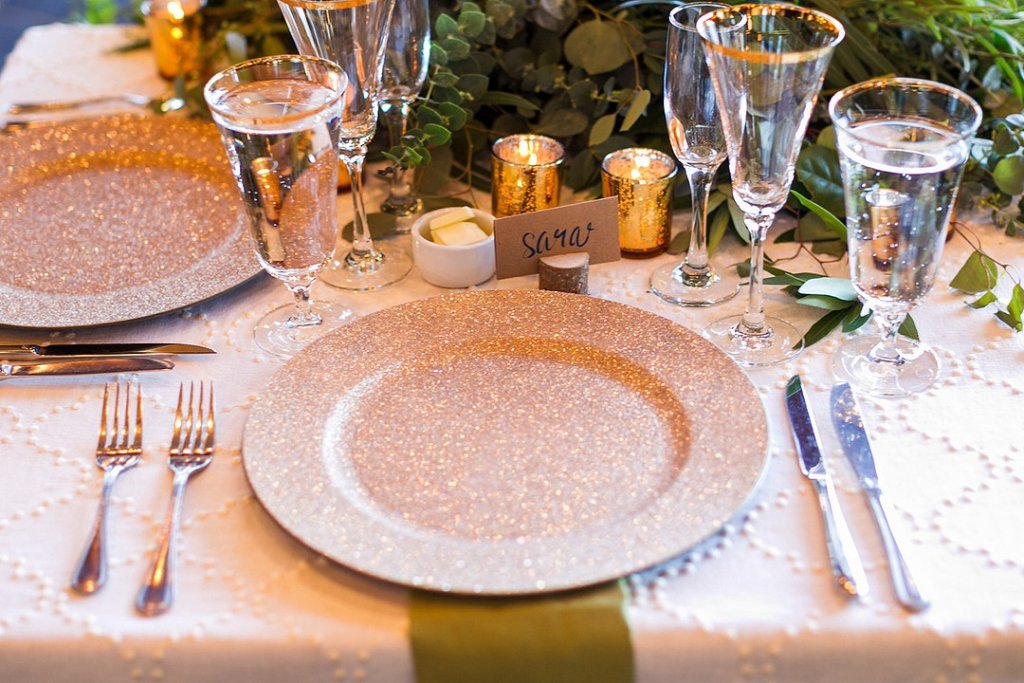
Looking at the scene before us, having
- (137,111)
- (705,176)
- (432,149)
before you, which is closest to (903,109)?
(705,176)

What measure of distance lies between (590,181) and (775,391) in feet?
1.57

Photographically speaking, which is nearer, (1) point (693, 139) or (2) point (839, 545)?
(2) point (839, 545)

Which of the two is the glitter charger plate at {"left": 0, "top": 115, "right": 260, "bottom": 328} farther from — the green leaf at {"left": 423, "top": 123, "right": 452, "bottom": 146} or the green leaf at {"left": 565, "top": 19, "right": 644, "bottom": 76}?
the green leaf at {"left": 565, "top": 19, "right": 644, "bottom": 76}

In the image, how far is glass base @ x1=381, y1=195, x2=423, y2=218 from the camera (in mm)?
1323

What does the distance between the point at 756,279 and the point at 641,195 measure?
193 millimetres

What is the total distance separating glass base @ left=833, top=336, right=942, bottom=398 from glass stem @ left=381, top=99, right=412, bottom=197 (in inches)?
23.1

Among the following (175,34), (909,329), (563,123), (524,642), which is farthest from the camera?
(175,34)

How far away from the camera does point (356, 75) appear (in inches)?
43.3

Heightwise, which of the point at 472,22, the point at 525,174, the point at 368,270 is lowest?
the point at 368,270

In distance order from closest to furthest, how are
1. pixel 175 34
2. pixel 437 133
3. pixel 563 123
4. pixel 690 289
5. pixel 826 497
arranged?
1. pixel 826 497
2. pixel 690 289
3. pixel 437 133
4. pixel 563 123
5. pixel 175 34

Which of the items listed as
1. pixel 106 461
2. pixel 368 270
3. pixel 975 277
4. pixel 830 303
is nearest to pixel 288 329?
pixel 368 270

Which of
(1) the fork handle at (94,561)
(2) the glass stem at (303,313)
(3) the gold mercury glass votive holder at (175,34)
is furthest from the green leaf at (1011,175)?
(3) the gold mercury glass votive holder at (175,34)

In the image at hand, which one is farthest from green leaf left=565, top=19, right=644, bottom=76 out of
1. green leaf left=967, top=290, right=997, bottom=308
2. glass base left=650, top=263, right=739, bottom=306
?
green leaf left=967, top=290, right=997, bottom=308

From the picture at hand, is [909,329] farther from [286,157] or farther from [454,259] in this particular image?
[286,157]
